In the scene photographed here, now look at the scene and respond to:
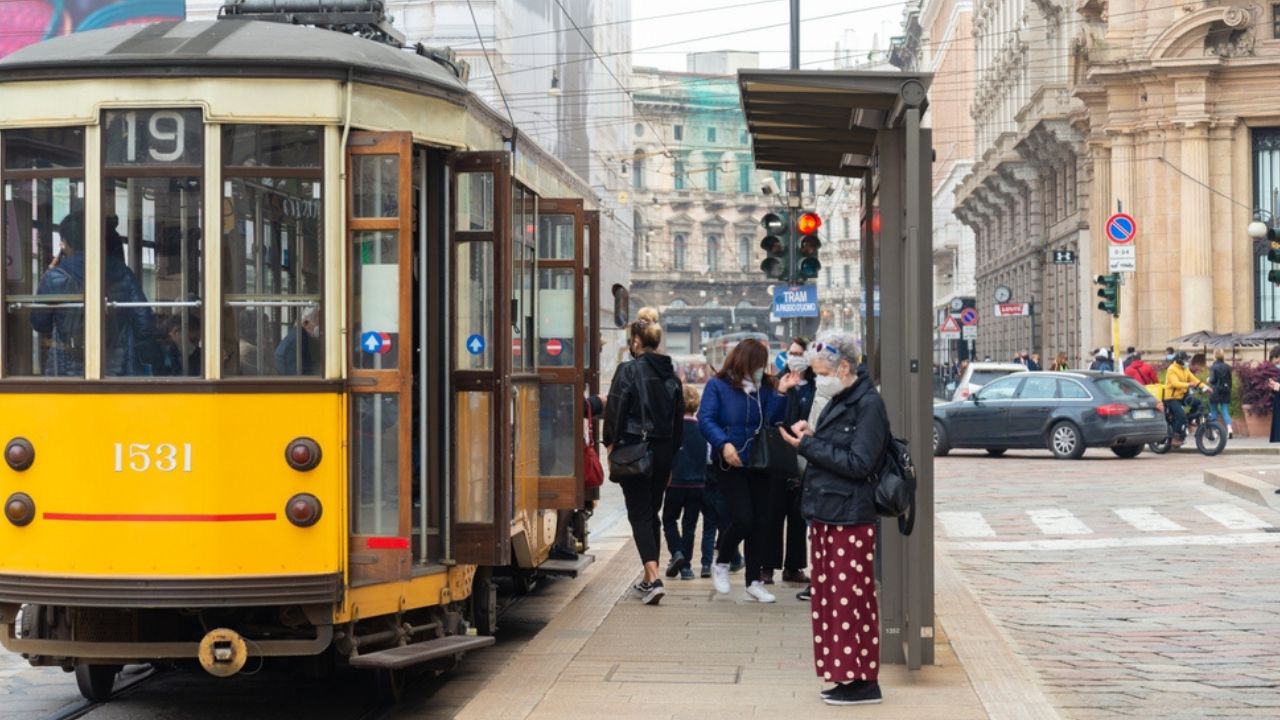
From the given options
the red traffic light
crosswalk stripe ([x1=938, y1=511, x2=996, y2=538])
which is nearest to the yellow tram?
crosswalk stripe ([x1=938, y1=511, x2=996, y2=538])

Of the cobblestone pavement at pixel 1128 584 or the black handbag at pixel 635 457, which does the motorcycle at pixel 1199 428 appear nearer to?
the cobblestone pavement at pixel 1128 584

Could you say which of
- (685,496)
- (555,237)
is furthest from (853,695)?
(685,496)

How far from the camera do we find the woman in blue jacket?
11812 mm

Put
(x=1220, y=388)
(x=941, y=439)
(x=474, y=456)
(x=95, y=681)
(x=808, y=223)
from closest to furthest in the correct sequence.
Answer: (x=474, y=456), (x=95, y=681), (x=808, y=223), (x=941, y=439), (x=1220, y=388)

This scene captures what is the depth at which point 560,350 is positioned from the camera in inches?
460

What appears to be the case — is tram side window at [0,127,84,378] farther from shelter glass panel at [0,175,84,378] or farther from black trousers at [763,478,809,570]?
black trousers at [763,478,809,570]

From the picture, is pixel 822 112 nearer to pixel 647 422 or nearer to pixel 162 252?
pixel 647 422

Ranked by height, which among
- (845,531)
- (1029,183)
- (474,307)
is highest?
(1029,183)

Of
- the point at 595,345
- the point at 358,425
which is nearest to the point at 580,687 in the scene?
the point at 358,425


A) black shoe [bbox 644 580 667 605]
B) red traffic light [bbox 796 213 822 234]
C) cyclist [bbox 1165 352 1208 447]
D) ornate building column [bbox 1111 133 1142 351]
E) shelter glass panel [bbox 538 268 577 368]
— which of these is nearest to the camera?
shelter glass panel [bbox 538 268 577 368]

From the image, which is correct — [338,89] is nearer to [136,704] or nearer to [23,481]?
[23,481]

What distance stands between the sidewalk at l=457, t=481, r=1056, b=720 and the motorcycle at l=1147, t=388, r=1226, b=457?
57.6ft

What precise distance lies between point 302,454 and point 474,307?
4.62 feet

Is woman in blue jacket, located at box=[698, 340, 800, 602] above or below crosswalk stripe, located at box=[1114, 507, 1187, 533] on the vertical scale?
above
